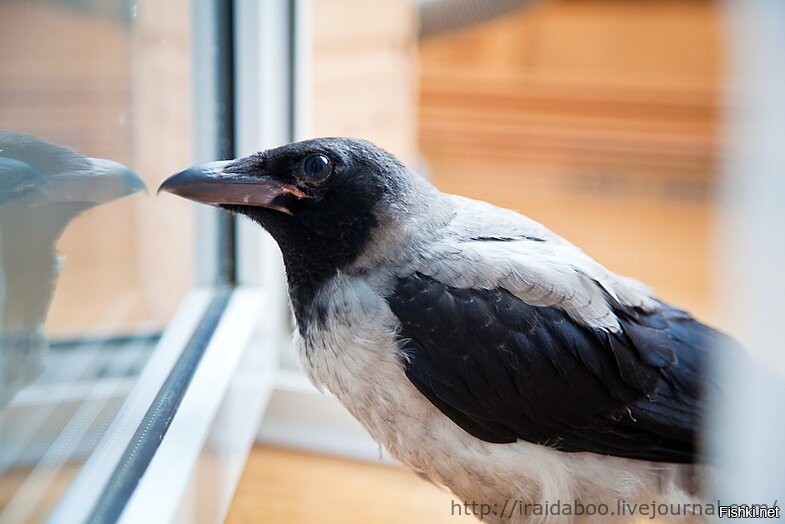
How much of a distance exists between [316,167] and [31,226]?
251 millimetres

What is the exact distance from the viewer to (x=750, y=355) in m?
0.43

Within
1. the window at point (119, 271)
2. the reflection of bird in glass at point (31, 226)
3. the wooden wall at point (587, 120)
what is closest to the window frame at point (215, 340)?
the window at point (119, 271)

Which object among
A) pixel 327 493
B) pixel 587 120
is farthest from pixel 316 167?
pixel 587 120

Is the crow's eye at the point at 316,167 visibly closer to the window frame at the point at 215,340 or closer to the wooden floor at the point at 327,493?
the window frame at the point at 215,340

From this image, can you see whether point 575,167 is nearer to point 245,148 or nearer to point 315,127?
point 315,127

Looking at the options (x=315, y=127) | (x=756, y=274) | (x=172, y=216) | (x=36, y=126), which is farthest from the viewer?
(x=315, y=127)

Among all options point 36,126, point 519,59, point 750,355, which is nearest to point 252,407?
point 36,126

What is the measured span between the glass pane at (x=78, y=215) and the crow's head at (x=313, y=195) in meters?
0.11

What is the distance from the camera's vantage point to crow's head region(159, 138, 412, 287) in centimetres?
79

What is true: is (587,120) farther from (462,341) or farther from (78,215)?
(78,215)

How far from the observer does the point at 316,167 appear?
807mm

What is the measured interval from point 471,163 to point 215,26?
1.56m

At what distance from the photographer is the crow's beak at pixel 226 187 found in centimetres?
77

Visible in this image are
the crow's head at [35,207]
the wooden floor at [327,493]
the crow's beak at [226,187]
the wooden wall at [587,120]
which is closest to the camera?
the crow's head at [35,207]
